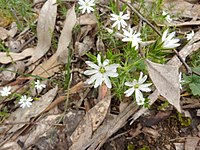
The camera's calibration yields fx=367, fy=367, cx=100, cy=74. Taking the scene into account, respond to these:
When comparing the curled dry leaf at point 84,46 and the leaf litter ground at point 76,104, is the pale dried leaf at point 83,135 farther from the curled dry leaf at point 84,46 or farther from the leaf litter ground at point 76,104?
the curled dry leaf at point 84,46

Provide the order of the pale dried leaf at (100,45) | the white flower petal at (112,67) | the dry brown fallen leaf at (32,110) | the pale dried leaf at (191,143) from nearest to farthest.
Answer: the white flower petal at (112,67)
the pale dried leaf at (191,143)
the dry brown fallen leaf at (32,110)
the pale dried leaf at (100,45)

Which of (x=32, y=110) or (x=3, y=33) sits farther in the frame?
(x=3, y=33)

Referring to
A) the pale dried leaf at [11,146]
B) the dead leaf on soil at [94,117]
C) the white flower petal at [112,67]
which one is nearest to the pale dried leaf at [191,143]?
the dead leaf on soil at [94,117]

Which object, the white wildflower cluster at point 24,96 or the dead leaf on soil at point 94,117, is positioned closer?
the dead leaf on soil at point 94,117

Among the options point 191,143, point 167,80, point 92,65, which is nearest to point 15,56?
point 92,65

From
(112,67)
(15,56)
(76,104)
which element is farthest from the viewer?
(15,56)

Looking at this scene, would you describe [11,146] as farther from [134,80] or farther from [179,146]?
[179,146]
